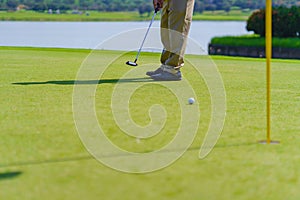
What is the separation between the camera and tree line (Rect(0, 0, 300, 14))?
22.8 meters

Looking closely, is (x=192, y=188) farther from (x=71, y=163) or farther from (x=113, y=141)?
(x=113, y=141)

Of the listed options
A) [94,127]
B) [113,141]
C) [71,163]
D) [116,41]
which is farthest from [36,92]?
[116,41]

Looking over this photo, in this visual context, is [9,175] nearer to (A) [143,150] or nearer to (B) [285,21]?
(A) [143,150]

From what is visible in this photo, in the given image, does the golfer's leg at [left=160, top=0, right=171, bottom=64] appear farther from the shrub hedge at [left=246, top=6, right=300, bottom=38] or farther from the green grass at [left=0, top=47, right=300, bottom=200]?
the shrub hedge at [left=246, top=6, right=300, bottom=38]

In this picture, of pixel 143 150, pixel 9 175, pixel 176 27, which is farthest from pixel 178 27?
pixel 9 175

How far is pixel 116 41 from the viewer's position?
42.9ft

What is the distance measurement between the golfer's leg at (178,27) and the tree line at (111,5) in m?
13.8

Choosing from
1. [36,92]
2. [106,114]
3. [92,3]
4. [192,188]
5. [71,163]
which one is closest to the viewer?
[192,188]

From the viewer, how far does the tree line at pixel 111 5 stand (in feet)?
74.9

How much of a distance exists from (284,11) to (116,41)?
1753cm

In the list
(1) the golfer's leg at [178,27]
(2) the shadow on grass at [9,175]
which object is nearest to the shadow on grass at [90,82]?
(1) the golfer's leg at [178,27]

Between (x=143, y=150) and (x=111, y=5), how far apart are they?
30.5m

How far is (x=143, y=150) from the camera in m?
3.78

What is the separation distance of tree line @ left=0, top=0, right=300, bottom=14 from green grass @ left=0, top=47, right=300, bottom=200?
51.0 ft
